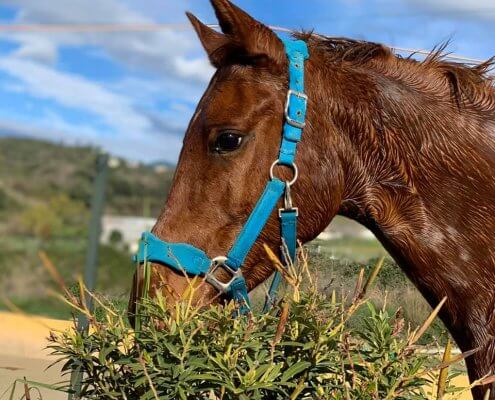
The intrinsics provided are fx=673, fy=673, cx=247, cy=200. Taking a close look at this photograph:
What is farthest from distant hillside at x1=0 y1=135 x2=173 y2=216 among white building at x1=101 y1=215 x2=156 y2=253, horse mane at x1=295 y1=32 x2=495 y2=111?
horse mane at x1=295 y1=32 x2=495 y2=111

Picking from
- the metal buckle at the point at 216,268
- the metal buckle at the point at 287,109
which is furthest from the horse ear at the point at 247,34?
the metal buckle at the point at 216,268

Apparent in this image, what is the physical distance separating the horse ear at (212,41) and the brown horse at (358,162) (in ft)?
0.04

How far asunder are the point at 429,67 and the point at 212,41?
0.72 m

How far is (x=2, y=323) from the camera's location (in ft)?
19.0

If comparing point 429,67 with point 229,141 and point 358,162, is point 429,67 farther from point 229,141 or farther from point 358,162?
point 229,141

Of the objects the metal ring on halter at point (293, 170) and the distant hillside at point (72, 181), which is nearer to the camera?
the metal ring on halter at point (293, 170)

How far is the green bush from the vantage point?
1173mm

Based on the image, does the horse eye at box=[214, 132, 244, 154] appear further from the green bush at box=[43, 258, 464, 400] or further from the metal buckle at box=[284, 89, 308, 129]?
the green bush at box=[43, 258, 464, 400]

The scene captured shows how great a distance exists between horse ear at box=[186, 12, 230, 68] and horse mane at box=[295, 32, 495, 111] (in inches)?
11.7

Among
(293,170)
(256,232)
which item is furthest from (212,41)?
(256,232)

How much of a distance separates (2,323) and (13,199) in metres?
31.6

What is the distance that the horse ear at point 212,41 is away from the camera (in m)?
2.18

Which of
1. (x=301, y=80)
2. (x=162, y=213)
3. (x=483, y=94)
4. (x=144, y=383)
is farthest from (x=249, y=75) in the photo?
(x=144, y=383)

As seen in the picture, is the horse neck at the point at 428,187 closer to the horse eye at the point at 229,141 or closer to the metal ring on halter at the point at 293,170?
the metal ring on halter at the point at 293,170
